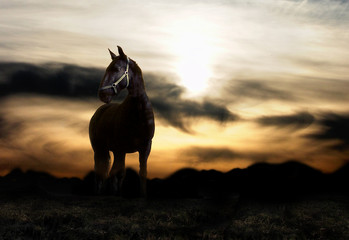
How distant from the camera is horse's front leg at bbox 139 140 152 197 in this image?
1412 centimetres

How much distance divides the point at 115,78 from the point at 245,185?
201 inches

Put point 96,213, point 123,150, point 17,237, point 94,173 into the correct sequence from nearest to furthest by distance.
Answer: point 17,237
point 96,213
point 123,150
point 94,173

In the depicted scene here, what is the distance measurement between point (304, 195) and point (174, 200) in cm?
383

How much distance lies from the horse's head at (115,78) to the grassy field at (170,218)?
302 cm

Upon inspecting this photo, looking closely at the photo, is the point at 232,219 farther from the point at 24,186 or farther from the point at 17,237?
the point at 24,186

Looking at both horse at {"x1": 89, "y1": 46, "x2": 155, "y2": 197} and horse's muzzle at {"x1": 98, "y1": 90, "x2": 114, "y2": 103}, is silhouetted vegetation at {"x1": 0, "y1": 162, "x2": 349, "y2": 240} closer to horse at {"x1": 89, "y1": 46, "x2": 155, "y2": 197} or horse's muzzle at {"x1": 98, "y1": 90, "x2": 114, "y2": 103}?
horse at {"x1": 89, "y1": 46, "x2": 155, "y2": 197}

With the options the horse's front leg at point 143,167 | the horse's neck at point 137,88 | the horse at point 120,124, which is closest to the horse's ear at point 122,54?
the horse at point 120,124

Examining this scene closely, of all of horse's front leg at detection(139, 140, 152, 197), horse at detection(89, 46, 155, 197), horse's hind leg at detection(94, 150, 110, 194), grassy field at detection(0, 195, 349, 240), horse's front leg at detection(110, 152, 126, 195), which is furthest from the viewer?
horse's hind leg at detection(94, 150, 110, 194)

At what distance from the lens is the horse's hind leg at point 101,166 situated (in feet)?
51.5

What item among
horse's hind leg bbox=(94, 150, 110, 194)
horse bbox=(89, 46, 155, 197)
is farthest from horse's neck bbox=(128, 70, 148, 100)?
horse's hind leg bbox=(94, 150, 110, 194)

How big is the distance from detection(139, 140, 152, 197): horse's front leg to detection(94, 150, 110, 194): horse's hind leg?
1939 mm

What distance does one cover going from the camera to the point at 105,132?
1534cm

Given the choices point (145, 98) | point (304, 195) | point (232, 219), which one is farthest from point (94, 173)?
point (304, 195)

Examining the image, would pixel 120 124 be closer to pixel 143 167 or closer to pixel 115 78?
pixel 143 167
